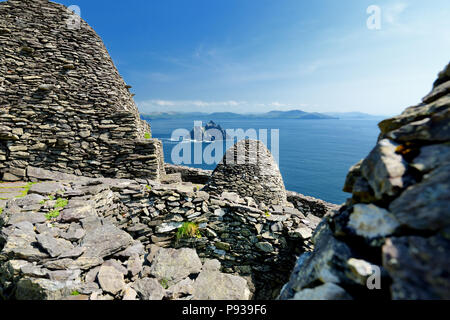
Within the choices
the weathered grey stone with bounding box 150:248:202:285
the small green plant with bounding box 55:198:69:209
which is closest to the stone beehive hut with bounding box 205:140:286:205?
the weathered grey stone with bounding box 150:248:202:285

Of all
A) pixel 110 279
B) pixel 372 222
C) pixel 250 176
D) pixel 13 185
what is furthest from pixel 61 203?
pixel 250 176

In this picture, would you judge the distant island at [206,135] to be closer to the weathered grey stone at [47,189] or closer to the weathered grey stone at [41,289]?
the weathered grey stone at [47,189]

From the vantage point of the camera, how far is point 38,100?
30.0 ft

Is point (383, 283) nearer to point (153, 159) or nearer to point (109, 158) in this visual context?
point (153, 159)

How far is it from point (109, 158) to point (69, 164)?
5.59ft

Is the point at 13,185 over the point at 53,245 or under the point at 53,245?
over

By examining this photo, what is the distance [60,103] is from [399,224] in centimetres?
1218

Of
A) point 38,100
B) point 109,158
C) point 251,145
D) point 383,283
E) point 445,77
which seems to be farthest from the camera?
point 251,145

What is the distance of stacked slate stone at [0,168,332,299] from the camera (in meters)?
3.91

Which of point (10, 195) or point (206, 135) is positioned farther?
point (206, 135)

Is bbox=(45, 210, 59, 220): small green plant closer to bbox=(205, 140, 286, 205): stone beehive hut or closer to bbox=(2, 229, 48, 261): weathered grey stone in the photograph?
bbox=(2, 229, 48, 261): weathered grey stone

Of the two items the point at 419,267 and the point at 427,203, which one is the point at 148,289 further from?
the point at 427,203

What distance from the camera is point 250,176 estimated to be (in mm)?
13312
